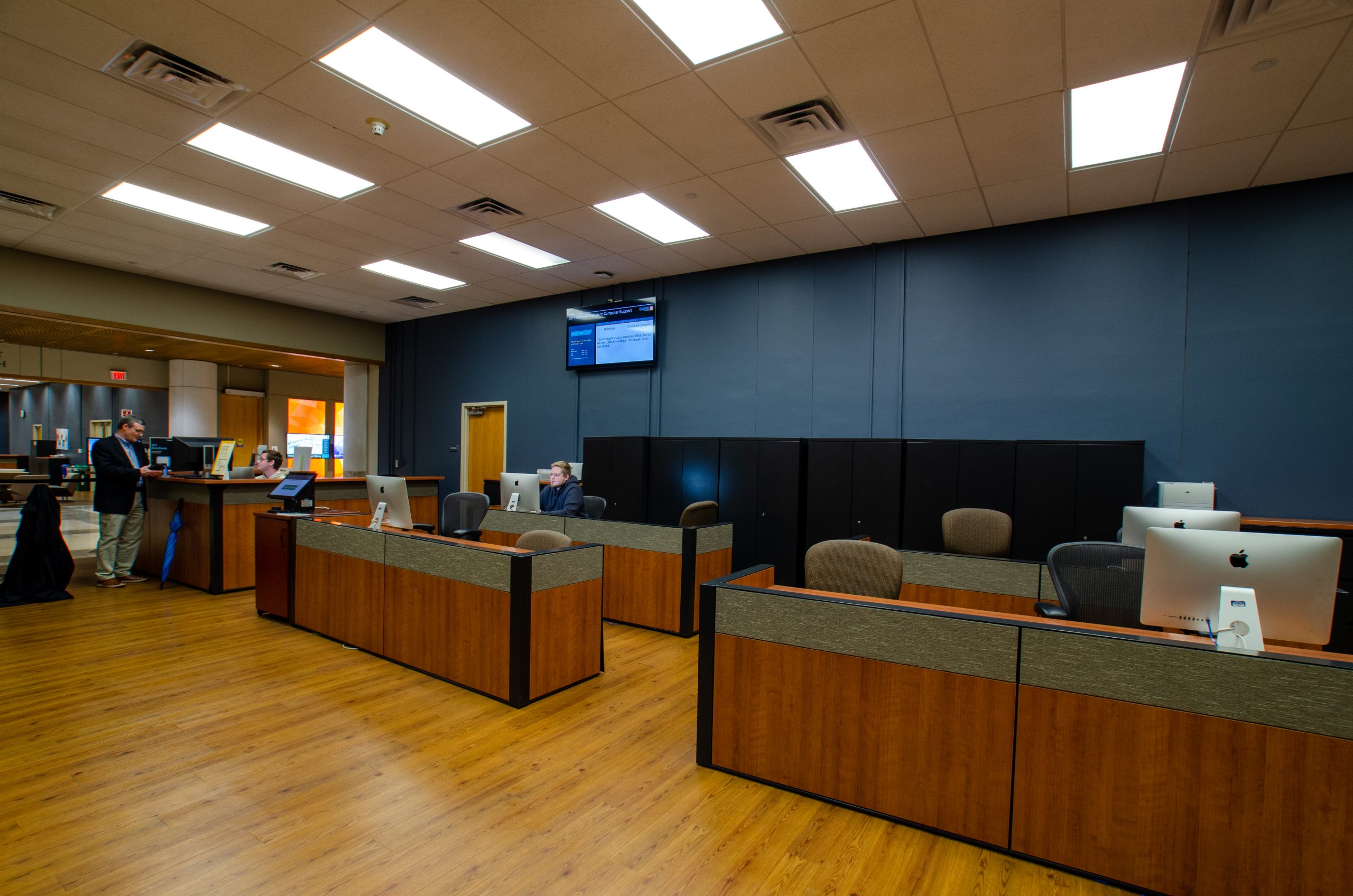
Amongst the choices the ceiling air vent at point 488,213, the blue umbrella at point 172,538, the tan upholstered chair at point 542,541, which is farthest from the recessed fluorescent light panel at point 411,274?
the tan upholstered chair at point 542,541

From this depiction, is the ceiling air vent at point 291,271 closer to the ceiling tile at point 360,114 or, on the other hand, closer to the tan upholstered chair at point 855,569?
the ceiling tile at point 360,114

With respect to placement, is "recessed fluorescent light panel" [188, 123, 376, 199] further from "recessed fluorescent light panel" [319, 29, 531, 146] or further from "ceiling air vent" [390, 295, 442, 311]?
"ceiling air vent" [390, 295, 442, 311]

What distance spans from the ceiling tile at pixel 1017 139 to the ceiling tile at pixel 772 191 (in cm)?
116

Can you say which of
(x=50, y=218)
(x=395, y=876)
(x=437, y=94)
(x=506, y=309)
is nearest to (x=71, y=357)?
(x=50, y=218)

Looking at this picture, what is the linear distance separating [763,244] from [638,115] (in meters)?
2.46

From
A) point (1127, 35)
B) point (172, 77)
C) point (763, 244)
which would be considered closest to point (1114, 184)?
point (1127, 35)

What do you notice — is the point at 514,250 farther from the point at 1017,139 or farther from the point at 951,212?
the point at 1017,139

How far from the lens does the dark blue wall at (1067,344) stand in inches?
170

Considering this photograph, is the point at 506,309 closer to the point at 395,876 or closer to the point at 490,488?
the point at 490,488

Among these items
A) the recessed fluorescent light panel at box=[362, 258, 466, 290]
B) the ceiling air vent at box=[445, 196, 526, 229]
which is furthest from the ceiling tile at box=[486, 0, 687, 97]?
the recessed fluorescent light panel at box=[362, 258, 466, 290]

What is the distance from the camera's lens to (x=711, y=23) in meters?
2.87

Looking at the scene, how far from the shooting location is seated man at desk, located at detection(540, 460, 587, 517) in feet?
17.7

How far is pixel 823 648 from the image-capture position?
231cm

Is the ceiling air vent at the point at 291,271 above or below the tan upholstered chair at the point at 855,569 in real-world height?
above
